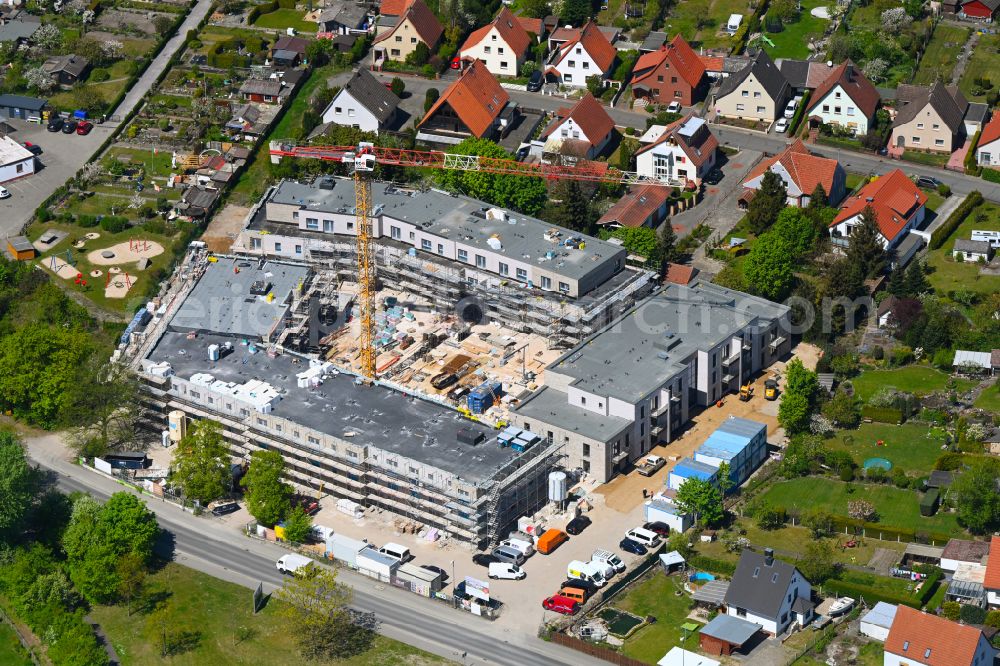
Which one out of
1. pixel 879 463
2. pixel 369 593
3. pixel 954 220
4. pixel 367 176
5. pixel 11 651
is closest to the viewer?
pixel 11 651

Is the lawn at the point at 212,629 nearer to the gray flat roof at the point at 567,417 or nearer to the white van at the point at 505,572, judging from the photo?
the white van at the point at 505,572

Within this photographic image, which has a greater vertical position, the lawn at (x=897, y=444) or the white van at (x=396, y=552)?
the lawn at (x=897, y=444)

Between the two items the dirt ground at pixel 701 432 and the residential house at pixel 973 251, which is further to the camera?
the residential house at pixel 973 251

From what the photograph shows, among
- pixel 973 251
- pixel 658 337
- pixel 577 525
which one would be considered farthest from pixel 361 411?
pixel 973 251

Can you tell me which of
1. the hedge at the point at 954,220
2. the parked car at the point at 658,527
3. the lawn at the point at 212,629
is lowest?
the lawn at the point at 212,629

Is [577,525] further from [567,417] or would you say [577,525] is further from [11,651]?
[11,651]

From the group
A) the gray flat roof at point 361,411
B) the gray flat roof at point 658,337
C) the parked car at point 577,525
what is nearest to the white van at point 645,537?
the parked car at point 577,525

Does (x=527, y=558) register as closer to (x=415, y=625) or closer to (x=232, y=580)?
(x=415, y=625)
